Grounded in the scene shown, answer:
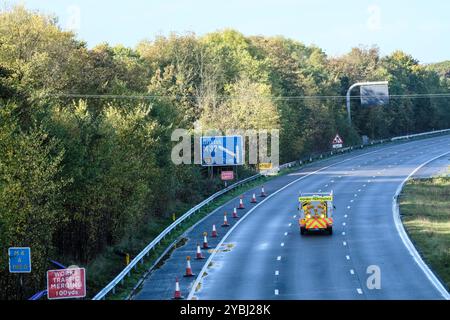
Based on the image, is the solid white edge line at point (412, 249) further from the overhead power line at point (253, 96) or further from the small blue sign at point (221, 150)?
the overhead power line at point (253, 96)

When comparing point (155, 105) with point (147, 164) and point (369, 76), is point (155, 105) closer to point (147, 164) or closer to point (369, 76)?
point (147, 164)

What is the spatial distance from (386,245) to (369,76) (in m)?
94.1

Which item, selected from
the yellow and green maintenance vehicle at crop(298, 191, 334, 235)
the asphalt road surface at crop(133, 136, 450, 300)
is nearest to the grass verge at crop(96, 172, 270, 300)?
the asphalt road surface at crop(133, 136, 450, 300)

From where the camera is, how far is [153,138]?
48.9 meters

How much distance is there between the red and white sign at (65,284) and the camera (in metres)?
22.6

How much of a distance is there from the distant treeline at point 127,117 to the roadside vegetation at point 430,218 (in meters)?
15.2

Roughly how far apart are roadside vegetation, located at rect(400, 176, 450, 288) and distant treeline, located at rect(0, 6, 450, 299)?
15177 mm

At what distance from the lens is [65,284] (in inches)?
899

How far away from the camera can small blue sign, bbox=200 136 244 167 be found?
65.4 meters

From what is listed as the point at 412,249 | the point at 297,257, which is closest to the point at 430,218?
the point at 412,249

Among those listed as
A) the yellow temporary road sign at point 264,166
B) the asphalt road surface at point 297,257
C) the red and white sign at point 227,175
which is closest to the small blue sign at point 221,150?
the red and white sign at point 227,175

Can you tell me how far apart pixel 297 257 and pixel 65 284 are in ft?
54.8

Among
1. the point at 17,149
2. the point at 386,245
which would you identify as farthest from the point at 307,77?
the point at 17,149

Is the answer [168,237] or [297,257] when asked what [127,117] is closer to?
[168,237]
